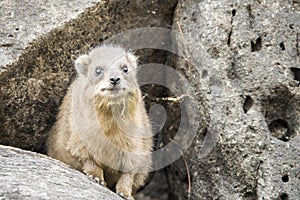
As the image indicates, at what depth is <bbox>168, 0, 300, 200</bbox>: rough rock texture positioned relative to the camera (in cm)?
797

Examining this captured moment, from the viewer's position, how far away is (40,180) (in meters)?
6.70

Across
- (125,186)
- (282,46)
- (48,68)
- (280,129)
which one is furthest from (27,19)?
(280,129)

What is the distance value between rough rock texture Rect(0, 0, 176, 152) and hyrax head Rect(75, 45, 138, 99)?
345 millimetres

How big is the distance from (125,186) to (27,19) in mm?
2365

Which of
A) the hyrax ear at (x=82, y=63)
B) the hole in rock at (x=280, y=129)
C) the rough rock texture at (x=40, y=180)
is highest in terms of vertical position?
the hyrax ear at (x=82, y=63)

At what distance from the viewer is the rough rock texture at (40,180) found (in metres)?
6.39

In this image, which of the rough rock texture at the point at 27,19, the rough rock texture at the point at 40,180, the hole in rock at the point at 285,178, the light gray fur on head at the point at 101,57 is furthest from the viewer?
the rough rock texture at the point at 27,19

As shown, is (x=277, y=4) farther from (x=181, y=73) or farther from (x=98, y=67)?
(x=98, y=67)

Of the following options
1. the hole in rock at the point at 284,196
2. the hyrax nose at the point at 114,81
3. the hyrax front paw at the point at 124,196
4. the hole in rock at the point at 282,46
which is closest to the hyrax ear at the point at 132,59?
the hyrax nose at the point at 114,81

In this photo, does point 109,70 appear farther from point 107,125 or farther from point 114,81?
point 107,125

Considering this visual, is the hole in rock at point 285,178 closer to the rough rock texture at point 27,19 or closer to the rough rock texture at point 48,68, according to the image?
the rough rock texture at point 48,68

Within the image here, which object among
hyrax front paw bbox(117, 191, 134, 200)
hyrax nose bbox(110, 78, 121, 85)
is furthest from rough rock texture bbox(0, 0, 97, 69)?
hyrax front paw bbox(117, 191, 134, 200)

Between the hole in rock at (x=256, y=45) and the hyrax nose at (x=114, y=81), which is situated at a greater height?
the hole in rock at (x=256, y=45)

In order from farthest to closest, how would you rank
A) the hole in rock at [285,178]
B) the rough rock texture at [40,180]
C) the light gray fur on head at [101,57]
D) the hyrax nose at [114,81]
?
1. the light gray fur on head at [101,57]
2. the hole in rock at [285,178]
3. the hyrax nose at [114,81]
4. the rough rock texture at [40,180]
